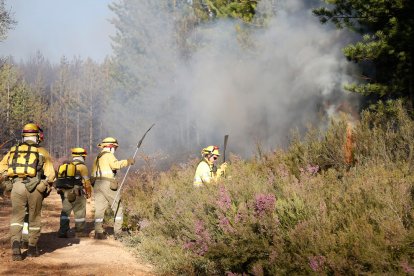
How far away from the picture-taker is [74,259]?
250 inches

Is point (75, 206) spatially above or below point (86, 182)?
below

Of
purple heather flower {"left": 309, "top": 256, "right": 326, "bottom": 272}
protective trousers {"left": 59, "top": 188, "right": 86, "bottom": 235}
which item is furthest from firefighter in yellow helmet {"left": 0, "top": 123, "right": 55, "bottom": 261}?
purple heather flower {"left": 309, "top": 256, "right": 326, "bottom": 272}

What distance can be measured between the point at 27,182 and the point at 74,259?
130 cm

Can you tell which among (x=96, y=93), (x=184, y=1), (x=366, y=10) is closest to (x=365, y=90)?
(x=366, y=10)

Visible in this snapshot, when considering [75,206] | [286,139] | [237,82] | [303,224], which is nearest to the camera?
[303,224]

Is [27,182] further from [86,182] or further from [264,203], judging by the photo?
[264,203]

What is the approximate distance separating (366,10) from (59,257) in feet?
23.8

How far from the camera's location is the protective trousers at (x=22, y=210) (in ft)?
20.6

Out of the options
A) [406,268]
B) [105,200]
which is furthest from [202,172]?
[406,268]

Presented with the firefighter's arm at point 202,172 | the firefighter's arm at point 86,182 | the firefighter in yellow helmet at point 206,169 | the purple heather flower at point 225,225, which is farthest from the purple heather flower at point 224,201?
the firefighter's arm at point 86,182

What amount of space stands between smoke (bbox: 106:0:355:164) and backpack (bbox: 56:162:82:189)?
378 cm

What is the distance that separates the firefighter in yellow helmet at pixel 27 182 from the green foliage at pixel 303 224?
1676mm

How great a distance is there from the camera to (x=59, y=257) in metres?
6.48

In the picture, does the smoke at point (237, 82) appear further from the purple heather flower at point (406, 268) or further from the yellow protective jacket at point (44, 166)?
the purple heather flower at point (406, 268)
